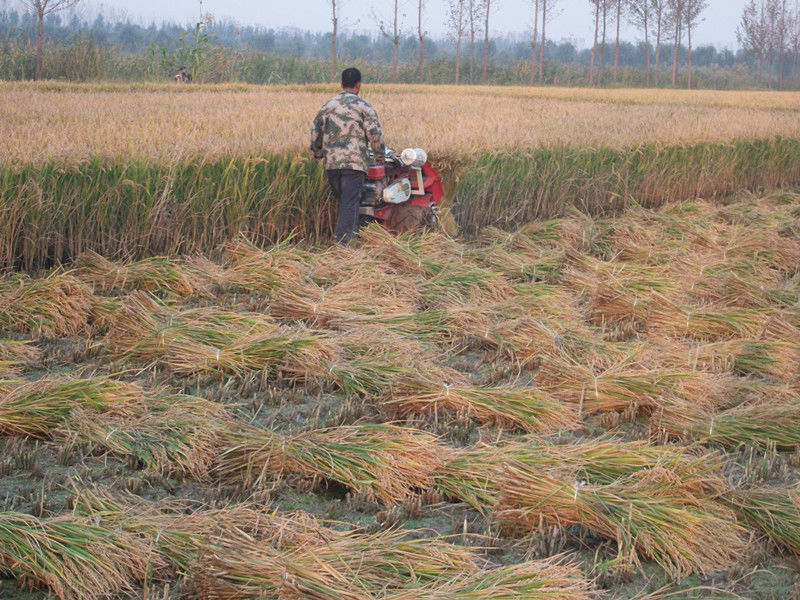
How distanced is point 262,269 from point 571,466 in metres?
3.54

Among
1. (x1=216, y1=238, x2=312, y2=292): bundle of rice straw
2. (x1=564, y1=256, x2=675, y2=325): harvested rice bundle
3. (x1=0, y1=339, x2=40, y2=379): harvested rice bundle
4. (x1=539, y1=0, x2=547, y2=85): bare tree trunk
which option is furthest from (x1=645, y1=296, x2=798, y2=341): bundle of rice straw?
(x1=539, y1=0, x2=547, y2=85): bare tree trunk

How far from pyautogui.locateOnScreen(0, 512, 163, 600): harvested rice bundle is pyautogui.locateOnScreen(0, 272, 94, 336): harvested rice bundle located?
260cm

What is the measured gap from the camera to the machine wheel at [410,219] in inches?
295

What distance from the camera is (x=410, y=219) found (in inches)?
296

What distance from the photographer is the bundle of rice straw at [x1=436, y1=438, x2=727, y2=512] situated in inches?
135

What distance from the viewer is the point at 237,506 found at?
10.2 ft

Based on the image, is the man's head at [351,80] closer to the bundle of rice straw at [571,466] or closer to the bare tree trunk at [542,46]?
the bundle of rice straw at [571,466]

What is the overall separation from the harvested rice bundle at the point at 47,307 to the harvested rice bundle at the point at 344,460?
213cm

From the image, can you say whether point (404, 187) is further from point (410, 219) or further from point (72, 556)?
Answer: point (72, 556)

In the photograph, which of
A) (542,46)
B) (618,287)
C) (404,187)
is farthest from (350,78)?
(542,46)

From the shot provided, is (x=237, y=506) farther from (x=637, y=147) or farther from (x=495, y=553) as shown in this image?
A: (x=637, y=147)

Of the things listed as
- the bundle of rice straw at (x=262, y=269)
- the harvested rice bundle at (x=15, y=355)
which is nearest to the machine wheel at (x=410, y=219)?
the bundle of rice straw at (x=262, y=269)

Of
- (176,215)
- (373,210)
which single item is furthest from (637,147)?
(176,215)

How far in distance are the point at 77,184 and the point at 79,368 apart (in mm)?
2305
